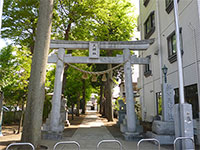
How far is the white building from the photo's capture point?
938 cm

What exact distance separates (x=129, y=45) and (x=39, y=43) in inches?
227

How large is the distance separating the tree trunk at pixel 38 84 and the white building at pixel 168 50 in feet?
24.4

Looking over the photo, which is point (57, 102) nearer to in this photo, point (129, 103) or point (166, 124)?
point (129, 103)

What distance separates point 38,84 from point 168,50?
9.44m

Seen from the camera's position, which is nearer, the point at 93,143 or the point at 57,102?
the point at 93,143

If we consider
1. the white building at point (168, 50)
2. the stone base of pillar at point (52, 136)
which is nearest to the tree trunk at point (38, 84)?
the stone base of pillar at point (52, 136)

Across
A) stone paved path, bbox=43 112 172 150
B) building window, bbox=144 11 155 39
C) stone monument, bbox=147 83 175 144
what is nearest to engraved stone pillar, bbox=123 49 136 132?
stone paved path, bbox=43 112 172 150

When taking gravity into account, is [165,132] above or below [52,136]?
above

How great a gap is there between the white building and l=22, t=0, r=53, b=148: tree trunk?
7.42 m

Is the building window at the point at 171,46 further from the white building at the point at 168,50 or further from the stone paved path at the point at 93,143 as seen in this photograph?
the stone paved path at the point at 93,143

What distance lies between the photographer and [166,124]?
9.12m

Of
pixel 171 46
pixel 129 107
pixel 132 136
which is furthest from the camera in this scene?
pixel 171 46

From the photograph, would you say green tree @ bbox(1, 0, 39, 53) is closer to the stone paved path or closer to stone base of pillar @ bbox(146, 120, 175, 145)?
the stone paved path

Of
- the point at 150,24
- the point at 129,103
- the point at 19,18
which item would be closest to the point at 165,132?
the point at 129,103
